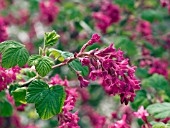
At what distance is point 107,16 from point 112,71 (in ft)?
8.12

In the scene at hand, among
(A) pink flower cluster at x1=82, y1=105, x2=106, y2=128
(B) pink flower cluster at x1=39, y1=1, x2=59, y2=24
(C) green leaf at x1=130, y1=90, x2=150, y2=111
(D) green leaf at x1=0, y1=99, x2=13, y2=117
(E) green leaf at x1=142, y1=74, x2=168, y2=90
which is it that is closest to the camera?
(D) green leaf at x1=0, y1=99, x2=13, y2=117

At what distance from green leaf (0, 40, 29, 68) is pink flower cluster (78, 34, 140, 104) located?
370mm

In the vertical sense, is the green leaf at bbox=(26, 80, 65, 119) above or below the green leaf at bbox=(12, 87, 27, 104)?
below

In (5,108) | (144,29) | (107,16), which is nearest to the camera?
(5,108)

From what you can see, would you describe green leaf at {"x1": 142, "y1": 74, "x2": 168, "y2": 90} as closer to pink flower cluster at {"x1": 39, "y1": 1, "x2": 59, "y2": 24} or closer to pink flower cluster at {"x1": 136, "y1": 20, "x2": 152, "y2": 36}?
pink flower cluster at {"x1": 136, "y1": 20, "x2": 152, "y2": 36}

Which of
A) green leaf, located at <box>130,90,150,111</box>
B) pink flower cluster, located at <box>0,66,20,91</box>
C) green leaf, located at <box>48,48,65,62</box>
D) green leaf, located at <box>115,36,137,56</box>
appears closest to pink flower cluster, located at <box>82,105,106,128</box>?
green leaf, located at <box>115,36,137,56</box>

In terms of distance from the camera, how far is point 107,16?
4609 millimetres

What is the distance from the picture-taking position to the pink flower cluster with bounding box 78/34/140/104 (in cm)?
220

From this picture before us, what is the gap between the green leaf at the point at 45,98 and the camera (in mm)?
2270

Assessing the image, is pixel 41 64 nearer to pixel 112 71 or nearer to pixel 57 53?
pixel 57 53

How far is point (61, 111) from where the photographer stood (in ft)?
7.64

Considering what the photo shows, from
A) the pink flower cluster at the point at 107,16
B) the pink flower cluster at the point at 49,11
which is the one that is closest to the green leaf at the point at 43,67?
the pink flower cluster at the point at 107,16

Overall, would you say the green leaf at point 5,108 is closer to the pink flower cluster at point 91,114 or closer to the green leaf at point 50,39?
the green leaf at point 50,39

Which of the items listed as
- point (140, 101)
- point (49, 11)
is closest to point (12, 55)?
point (140, 101)
